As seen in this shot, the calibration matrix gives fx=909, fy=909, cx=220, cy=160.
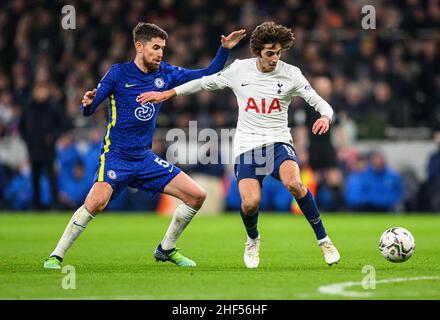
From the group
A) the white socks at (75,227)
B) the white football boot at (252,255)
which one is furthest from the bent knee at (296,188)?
the white socks at (75,227)

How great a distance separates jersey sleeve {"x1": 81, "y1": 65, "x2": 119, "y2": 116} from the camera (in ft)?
29.4

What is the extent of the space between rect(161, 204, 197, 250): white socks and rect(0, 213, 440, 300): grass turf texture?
0.26m

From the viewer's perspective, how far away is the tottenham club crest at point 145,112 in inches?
364

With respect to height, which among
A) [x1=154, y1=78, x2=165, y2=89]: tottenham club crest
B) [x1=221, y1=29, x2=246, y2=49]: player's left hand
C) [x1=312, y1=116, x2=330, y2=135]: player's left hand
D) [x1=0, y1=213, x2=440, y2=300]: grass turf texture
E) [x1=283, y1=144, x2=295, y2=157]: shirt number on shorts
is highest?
[x1=221, y1=29, x2=246, y2=49]: player's left hand

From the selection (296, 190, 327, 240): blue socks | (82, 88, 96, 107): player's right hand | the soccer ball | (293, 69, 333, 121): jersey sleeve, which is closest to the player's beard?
(82, 88, 96, 107): player's right hand

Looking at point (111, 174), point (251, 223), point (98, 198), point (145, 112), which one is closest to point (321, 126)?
point (251, 223)

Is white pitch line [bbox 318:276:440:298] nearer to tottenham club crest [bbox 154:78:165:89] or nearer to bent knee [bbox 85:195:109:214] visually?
bent knee [bbox 85:195:109:214]

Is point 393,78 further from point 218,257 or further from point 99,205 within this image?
point 99,205

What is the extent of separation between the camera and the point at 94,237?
13.5 metres

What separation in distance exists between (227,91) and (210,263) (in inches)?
468
